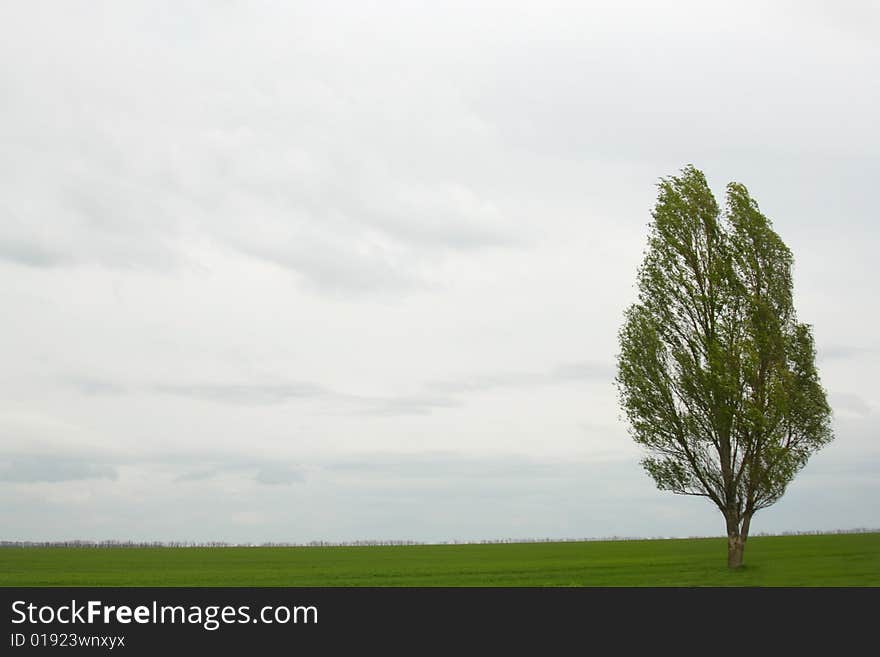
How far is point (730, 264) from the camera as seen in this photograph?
53.7m

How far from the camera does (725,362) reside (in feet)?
170

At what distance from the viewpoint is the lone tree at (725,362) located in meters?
51.7
